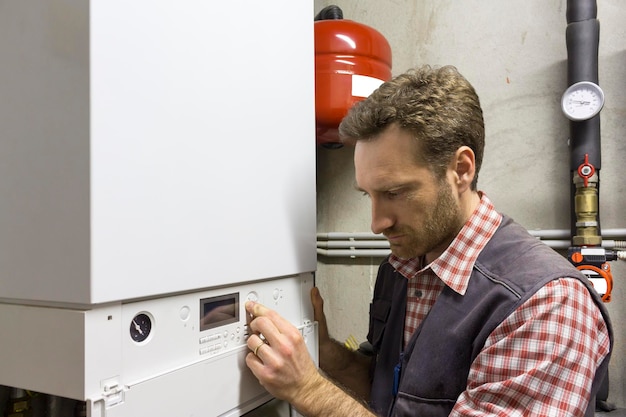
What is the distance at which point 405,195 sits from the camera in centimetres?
77

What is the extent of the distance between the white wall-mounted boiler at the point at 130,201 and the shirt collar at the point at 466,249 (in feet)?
1.03

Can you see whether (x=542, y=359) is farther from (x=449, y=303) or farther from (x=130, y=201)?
(x=130, y=201)

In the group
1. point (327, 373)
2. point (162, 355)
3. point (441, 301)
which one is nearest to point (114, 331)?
point (162, 355)

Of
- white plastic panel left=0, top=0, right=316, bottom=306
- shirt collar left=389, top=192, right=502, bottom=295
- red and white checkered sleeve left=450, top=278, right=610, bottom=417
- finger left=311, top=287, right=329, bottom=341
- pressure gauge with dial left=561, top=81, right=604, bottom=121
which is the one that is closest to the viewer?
white plastic panel left=0, top=0, right=316, bottom=306

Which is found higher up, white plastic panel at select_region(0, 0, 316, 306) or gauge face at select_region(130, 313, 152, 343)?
white plastic panel at select_region(0, 0, 316, 306)

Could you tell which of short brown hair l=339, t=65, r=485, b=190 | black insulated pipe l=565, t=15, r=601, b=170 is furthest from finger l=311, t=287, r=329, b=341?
black insulated pipe l=565, t=15, r=601, b=170

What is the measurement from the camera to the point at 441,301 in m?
0.74

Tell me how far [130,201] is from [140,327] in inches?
5.9

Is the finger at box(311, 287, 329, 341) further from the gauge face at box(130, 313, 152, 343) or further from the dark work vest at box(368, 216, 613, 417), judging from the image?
the gauge face at box(130, 313, 152, 343)

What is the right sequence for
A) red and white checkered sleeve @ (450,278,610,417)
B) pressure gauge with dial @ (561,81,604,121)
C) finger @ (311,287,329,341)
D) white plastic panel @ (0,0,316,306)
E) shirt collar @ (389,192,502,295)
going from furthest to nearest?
pressure gauge with dial @ (561,81,604,121), finger @ (311,287,329,341), shirt collar @ (389,192,502,295), red and white checkered sleeve @ (450,278,610,417), white plastic panel @ (0,0,316,306)

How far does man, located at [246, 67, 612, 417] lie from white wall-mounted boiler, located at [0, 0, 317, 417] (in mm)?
113

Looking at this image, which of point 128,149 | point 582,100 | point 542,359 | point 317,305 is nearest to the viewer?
point 128,149

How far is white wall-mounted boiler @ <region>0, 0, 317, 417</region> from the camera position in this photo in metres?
0.47

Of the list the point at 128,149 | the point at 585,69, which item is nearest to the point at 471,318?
the point at 128,149
